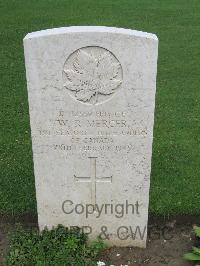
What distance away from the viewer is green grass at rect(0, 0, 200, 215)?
17.8 feet

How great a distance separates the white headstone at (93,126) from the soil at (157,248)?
0.11m

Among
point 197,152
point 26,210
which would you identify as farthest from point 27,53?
point 197,152

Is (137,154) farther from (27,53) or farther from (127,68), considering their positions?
(27,53)

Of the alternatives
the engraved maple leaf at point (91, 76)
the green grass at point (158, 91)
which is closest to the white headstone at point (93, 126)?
the engraved maple leaf at point (91, 76)

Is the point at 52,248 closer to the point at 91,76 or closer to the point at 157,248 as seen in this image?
the point at 157,248

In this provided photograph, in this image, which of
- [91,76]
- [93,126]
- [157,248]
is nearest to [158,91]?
[157,248]

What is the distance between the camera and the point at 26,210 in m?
→ 5.05

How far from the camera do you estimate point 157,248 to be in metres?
4.64

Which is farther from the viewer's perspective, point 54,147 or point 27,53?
point 54,147

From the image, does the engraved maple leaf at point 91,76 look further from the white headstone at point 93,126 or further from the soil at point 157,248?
the soil at point 157,248

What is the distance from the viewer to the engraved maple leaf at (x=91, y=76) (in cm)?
376

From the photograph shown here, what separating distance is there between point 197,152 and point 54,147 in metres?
2.81

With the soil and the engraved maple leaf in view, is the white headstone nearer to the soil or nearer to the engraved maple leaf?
the engraved maple leaf

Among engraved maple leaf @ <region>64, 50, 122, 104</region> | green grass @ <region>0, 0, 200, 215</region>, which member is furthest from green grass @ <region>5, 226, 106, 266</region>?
engraved maple leaf @ <region>64, 50, 122, 104</region>
